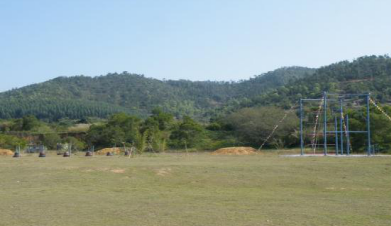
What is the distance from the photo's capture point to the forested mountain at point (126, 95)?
101000 millimetres

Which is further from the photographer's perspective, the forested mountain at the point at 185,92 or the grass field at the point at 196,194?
the forested mountain at the point at 185,92

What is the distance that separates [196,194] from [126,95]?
393ft

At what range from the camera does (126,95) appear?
13400cm

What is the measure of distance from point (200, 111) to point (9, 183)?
104 meters

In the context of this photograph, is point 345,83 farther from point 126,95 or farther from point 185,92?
point 185,92

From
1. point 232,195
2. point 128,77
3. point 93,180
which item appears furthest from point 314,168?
point 128,77

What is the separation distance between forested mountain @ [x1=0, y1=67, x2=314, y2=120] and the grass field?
7966 cm

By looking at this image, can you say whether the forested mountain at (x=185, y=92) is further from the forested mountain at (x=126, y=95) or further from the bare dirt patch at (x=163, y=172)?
the bare dirt patch at (x=163, y=172)

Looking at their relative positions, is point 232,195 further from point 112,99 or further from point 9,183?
point 112,99

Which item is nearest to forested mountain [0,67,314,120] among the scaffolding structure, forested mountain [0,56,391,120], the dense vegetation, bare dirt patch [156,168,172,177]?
forested mountain [0,56,391,120]

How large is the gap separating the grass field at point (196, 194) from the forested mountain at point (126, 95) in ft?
261

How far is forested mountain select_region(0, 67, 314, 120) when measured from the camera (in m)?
101

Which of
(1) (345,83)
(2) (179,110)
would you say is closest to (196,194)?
(1) (345,83)

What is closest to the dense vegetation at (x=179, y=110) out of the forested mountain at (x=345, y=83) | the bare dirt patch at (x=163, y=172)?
the forested mountain at (x=345, y=83)
